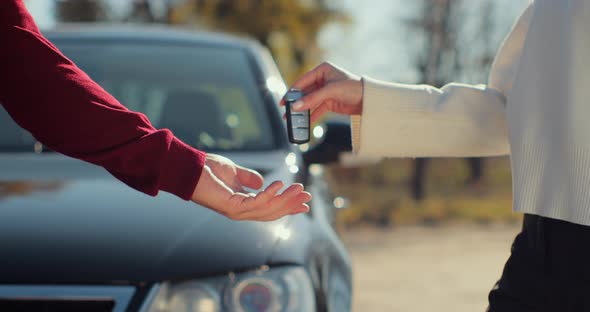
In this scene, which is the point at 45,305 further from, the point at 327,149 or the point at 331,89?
the point at 327,149

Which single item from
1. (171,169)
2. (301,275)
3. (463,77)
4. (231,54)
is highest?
(171,169)

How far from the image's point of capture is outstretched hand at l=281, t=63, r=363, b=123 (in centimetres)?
169

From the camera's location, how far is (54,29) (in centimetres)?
385

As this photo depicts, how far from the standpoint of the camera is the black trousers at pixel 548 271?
59.9 inches

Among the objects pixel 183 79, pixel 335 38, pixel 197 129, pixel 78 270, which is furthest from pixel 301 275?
pixel 335 38

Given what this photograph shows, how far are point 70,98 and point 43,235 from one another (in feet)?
2.84

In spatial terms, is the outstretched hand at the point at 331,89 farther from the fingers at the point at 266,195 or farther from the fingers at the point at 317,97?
the fingers at the point at 266,195

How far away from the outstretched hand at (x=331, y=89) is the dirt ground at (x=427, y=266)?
3.42 meters

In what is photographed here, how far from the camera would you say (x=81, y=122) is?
145 cm

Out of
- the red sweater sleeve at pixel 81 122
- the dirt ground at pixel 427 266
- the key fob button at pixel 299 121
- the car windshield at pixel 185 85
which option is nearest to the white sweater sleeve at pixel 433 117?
the key fob button at pixel 299 121

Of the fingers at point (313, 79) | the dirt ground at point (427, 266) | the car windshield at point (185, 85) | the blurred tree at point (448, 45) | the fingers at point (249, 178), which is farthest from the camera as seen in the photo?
the blurred tree at point (448, 45)

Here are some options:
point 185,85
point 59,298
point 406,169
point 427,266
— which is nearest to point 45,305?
point 59,298

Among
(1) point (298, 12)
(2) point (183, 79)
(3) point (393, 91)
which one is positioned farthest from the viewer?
(1) point (298, 12)

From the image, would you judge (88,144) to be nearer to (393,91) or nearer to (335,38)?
(393,91)
